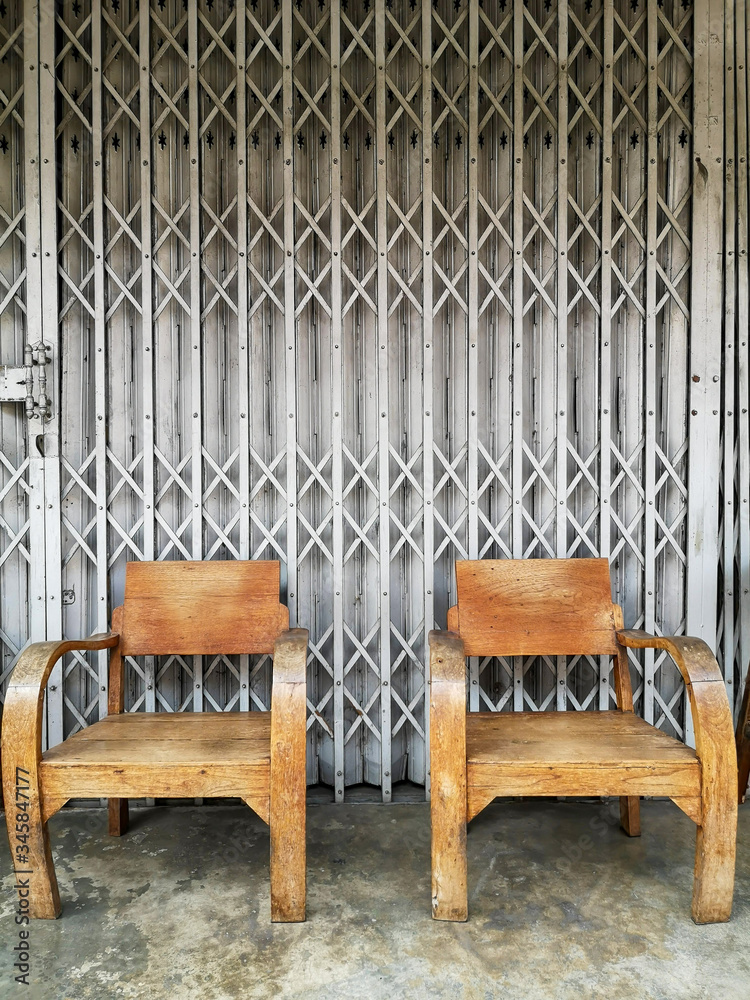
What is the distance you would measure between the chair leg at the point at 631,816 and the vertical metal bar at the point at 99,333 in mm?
2219

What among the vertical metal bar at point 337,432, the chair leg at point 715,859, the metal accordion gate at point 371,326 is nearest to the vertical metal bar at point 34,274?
the metal accordion gate at point 371,326

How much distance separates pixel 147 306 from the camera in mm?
2830

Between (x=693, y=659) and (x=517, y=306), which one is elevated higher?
(x=517, y=306)

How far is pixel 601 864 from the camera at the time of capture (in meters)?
2.39

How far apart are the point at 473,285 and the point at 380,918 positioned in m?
2.42

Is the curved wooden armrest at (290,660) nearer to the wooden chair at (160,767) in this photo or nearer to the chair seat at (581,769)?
the wooden chair at (160,767)

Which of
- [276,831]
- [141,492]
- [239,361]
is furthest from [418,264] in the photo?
[276,831]

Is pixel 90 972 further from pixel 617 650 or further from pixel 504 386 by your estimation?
pixel 504 386

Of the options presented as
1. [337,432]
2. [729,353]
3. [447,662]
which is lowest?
[447,662]

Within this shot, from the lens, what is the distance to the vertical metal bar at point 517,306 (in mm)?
2822

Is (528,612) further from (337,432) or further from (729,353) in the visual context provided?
(729,353)

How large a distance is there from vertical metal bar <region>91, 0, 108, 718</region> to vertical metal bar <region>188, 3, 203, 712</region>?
37cm

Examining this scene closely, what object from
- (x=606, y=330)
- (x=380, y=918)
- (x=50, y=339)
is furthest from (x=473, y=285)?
(x=380, y=918)

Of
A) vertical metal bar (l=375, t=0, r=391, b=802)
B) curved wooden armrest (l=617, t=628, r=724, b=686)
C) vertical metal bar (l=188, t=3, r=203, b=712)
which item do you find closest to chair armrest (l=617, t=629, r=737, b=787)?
curved wooden armrest (l=617, t=628, r=724, b=686)
